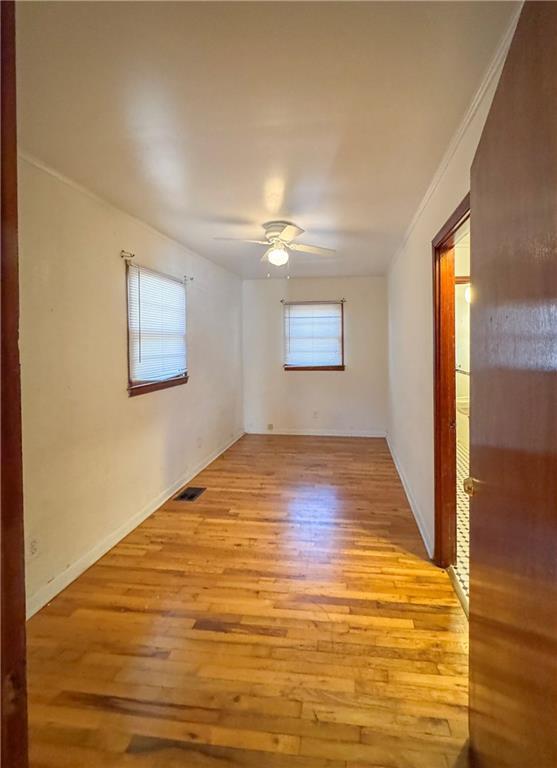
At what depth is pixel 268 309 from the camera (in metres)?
6.74

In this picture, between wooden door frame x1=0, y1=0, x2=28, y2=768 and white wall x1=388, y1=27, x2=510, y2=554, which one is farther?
white wall x1=388, y1=27, x2=510, y2=554

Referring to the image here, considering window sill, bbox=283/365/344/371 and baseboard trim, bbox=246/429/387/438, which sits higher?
window sill, bbox=283/365/344/371

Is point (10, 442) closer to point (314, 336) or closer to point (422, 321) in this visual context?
point (422, 321)

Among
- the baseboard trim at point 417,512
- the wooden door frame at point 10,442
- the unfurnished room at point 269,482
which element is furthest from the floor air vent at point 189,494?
the wooden door frame at point 10,442

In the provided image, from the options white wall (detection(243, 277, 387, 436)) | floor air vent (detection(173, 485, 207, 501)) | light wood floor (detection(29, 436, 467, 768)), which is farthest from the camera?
white wall (detection(243, 277, 387, 436))

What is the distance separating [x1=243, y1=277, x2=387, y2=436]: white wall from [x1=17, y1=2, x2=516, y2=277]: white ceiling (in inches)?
141

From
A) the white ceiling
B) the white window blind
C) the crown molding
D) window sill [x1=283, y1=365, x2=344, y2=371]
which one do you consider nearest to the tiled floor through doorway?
the crown molding

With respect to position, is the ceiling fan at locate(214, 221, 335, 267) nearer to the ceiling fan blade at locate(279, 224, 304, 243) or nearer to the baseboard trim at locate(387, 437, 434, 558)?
the ceiling fan blade at locate(279, 224, 304, 243)

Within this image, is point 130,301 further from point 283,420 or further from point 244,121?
point 283,420

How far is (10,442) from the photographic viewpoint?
2.49ft

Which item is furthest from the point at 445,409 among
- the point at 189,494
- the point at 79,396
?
the point at 189,494

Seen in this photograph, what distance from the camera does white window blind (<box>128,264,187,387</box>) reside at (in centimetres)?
342

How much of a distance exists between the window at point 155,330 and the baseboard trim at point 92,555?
3.22ft

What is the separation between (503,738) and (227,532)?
7.82ft
